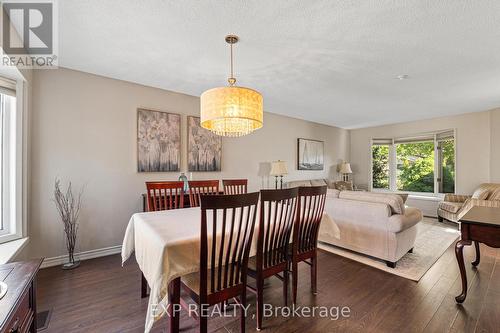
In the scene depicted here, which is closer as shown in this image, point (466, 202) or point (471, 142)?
point (466, 202)

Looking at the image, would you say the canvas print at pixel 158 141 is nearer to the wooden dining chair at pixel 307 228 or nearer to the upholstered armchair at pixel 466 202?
the wooden dining chair at pixel 307 228

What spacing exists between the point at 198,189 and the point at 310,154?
3993mm

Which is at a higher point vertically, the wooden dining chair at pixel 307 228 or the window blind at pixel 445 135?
the window blind at pixel 445 135

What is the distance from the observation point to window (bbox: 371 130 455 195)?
5.38 meters

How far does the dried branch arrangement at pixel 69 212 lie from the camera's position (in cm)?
269

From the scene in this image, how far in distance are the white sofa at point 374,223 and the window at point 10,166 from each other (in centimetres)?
322

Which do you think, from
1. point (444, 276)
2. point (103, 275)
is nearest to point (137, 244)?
point (103, 275)

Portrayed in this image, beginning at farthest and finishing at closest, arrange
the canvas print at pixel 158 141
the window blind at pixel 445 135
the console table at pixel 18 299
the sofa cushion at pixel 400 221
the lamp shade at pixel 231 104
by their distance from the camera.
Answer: the window blind at pixel 445 135, the canvas print at pixel 158 141, the sofa cushion at pixel 400 221, the lamp shade at pixel 231 104, the console table at pixel 18 299

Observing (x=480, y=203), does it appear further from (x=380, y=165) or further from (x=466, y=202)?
(x=380, y=165)

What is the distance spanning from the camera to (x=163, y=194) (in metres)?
2.62

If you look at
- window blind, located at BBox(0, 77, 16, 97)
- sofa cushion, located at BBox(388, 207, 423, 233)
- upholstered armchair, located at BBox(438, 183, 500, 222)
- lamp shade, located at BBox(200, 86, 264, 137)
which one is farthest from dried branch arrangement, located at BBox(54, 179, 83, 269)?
upholstered armchair, located at BBox(438, 183, 500, 222)

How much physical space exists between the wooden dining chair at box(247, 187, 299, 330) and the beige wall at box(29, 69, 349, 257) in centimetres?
230

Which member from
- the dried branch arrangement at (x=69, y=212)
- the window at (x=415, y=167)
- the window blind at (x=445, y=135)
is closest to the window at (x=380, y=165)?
the window at (x=415, y=167)

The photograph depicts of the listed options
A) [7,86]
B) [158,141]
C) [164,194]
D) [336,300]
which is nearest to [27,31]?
[7,86]
